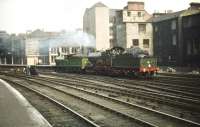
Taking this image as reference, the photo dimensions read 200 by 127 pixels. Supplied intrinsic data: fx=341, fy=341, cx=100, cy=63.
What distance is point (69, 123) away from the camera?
12.5m

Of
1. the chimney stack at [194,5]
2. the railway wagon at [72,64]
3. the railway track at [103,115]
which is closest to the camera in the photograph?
the railway track at [103,115]

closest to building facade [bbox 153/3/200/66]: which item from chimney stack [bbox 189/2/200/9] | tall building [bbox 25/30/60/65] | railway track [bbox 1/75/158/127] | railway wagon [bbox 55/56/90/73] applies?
chimney stack [bbox 189/2/200/9]

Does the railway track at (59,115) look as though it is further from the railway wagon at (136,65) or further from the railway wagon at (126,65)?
the railway wagon at (126,65)

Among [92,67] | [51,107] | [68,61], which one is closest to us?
[51,107]

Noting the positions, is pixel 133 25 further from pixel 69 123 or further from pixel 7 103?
pixel 69 123

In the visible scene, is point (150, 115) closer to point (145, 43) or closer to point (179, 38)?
point (179, 38)

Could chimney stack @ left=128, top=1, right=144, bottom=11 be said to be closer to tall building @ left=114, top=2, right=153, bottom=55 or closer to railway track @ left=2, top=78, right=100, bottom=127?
tall building @ left=114, top=2, right=153, bottom=55

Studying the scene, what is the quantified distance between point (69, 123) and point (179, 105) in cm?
532

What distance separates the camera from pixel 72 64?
46500mm

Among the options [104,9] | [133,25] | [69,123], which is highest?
[104,9]

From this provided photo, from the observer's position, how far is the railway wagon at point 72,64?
142 feet

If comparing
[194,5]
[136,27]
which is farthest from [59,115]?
[136,27]

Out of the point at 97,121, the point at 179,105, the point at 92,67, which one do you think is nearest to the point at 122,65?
the point at 92,67

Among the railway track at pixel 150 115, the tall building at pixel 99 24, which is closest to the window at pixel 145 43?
the tall building at pixel 99 24
